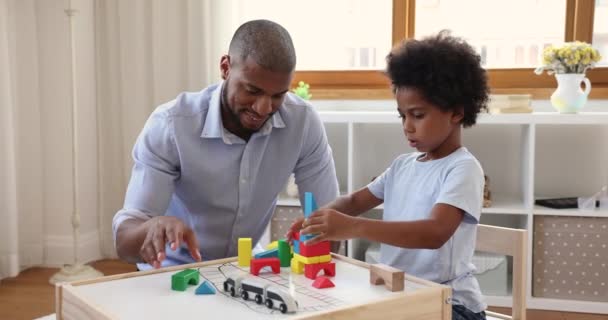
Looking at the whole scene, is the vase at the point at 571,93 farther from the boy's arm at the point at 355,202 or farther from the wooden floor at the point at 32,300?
the boy's arm at the point at 355,202

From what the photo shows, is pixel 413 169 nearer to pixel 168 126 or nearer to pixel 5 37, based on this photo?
pixel 168 126

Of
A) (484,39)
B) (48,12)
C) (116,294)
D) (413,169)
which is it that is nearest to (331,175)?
(413,169)

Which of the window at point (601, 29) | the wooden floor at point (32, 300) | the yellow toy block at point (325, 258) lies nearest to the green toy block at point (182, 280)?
the yellow toy block at point (325, 258)

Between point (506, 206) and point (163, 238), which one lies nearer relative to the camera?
point (163, 238)

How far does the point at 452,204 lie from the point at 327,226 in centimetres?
27

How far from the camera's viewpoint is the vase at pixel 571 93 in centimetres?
296

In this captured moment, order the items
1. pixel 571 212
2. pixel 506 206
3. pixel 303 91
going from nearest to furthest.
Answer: pixel 571 212 → pixel 506 206 → pixel 303 91

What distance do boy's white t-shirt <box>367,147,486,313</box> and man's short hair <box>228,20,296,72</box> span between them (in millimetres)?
357

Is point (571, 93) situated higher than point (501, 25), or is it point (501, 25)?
point (501, 25)

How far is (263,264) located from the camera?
4.22 feet

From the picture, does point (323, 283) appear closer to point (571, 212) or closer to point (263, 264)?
point (263, 264)

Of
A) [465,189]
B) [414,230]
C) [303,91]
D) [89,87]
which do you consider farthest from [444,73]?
[89,87]

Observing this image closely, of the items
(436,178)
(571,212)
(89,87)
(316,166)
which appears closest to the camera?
(436,178)

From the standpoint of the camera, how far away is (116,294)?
3.78ft
